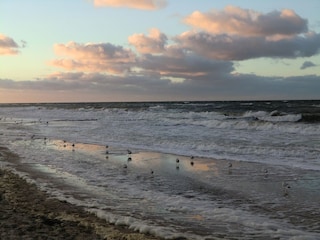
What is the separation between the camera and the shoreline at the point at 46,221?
5663 mm

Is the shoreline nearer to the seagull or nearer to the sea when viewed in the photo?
the sea

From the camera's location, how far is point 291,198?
26.9 ft

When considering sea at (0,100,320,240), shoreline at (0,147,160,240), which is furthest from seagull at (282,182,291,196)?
shoreline at (0,147,160,240)

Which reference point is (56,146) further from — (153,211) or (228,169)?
(153,211)

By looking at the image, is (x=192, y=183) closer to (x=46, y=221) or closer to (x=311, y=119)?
(x=46, y=221)

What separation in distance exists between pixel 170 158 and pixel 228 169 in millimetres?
3005

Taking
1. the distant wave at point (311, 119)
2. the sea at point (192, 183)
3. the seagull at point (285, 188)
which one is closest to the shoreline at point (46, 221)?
the sea at point (192, 183)

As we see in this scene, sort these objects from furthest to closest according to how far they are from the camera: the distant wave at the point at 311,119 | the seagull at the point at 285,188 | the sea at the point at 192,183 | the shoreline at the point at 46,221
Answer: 1. the distant wave at the point at 311,119
2. the seagull at the point at 285,188
3. the sea at the point at 192,183
4. the shoreline at the point at 46,221

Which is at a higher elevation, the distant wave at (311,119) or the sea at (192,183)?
the distant wave at (311,119)

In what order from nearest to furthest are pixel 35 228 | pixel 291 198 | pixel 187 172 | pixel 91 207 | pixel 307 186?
pixel 35 228, pixel 91 207, pixel 291 198, pixel 307 186, pixel 187 172

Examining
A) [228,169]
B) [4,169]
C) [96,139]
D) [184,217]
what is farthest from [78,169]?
[96,139]

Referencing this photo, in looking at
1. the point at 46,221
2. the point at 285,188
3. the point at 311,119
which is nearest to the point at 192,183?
the point at 285,188

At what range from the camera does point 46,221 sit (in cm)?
632

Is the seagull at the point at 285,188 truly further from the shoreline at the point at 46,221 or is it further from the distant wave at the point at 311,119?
the distant wave at the point at 311,119
